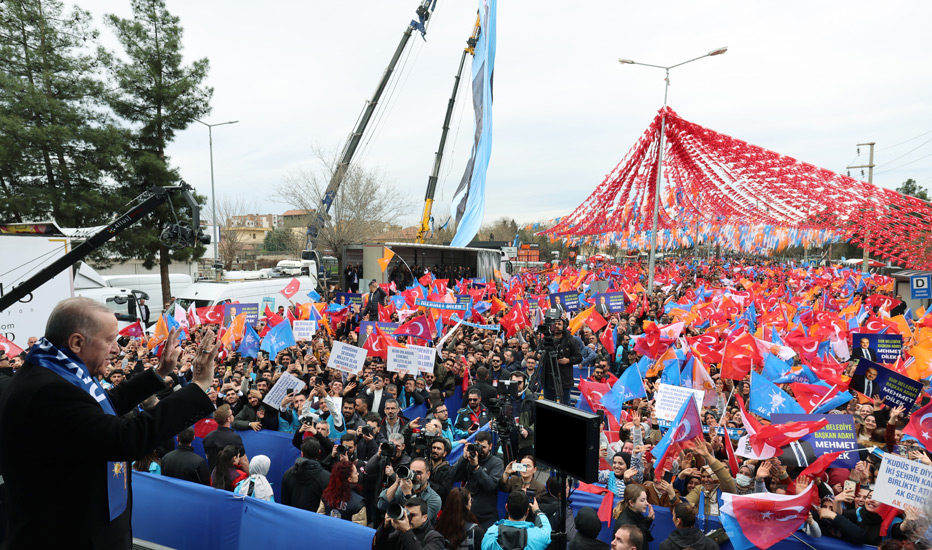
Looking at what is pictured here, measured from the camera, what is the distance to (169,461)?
580 cm

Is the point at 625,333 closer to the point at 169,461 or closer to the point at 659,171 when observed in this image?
the point at 659,171

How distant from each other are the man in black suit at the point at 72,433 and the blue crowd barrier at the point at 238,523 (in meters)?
2.97

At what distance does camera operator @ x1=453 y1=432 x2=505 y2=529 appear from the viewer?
5689 mm

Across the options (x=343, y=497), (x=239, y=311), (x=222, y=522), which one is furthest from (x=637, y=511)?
(x=239, y=311)

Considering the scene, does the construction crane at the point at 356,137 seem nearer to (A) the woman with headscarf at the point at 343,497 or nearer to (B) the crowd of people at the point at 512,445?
(B) the crowd of people at the point at 512,445

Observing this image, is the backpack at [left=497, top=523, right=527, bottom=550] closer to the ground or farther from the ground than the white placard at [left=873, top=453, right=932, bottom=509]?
closer to the ground

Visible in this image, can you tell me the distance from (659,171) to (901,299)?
8821 millimetres

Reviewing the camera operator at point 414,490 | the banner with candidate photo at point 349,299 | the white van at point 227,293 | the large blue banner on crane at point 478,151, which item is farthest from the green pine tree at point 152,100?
the camera operator at point 414,490

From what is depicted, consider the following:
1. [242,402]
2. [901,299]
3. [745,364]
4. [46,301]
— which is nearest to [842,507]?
[745,364]

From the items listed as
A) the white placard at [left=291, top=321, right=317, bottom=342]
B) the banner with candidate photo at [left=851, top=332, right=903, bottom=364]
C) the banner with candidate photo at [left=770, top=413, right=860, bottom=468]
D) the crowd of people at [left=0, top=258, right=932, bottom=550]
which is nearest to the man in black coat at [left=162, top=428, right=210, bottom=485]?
the crowd of people at [left=0, top=258, right=932, bottom=550]

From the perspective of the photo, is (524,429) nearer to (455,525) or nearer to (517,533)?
(455,525)

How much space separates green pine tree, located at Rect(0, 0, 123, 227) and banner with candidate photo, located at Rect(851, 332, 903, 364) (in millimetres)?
24366

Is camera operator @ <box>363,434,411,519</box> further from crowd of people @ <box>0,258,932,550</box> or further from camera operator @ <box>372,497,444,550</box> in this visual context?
camera operator @ <box>372,497,444,550</box>

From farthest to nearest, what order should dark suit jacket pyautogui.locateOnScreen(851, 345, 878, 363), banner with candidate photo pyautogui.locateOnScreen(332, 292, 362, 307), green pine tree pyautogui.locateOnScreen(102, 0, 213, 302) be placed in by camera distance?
1. green pine tree pyautogui.locateOnScreen(102, 0, 213, 302)
2. banner with candidate photo pyautogui.locateOnScreen(332, 292, 362, 307)
3. dark suit jacket pyautogui.locateOnScreen(851, 345, 878, 363)
